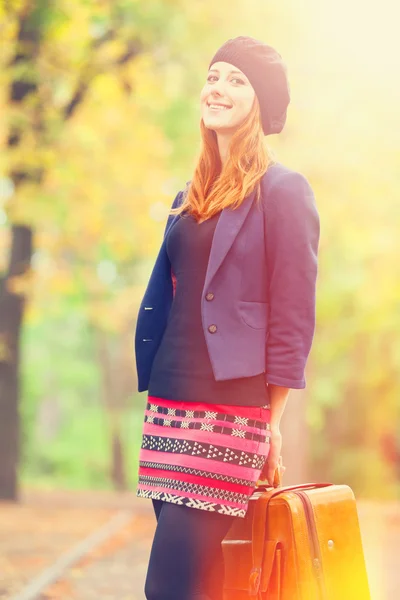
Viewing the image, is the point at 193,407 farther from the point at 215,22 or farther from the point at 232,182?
the point at 215,22

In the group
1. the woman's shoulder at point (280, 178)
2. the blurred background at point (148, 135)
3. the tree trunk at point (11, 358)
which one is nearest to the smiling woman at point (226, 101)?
the woman's shoulder at point (280, 178)

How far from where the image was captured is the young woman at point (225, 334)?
10.3ft

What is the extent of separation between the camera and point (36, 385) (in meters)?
31.0

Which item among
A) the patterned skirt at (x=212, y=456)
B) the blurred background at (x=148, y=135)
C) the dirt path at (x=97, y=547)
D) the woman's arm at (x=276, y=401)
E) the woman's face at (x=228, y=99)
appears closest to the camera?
the patterned skirt at (x=212, y=456)

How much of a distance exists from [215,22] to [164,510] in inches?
369

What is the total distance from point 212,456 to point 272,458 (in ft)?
0.78

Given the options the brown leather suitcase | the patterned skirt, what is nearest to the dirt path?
the brown leather suitcase

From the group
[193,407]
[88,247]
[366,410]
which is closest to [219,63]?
[193,407]

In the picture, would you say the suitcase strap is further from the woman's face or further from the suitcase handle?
the woman's face

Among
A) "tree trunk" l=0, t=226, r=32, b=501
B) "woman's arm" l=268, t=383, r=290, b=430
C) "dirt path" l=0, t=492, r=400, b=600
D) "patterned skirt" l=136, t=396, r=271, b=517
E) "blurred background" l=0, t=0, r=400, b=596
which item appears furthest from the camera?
"tree trunk" l=0, t=226, r=32, b=501

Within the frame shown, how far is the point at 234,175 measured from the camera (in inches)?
135

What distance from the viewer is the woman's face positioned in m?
3.44

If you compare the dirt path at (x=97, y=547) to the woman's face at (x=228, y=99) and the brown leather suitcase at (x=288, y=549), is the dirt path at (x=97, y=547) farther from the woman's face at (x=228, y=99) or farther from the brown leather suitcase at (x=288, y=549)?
the woman's face at (x=228, y=99)

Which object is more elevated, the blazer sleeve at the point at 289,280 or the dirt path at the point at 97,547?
the blazer sleeve at the point at 289,280
